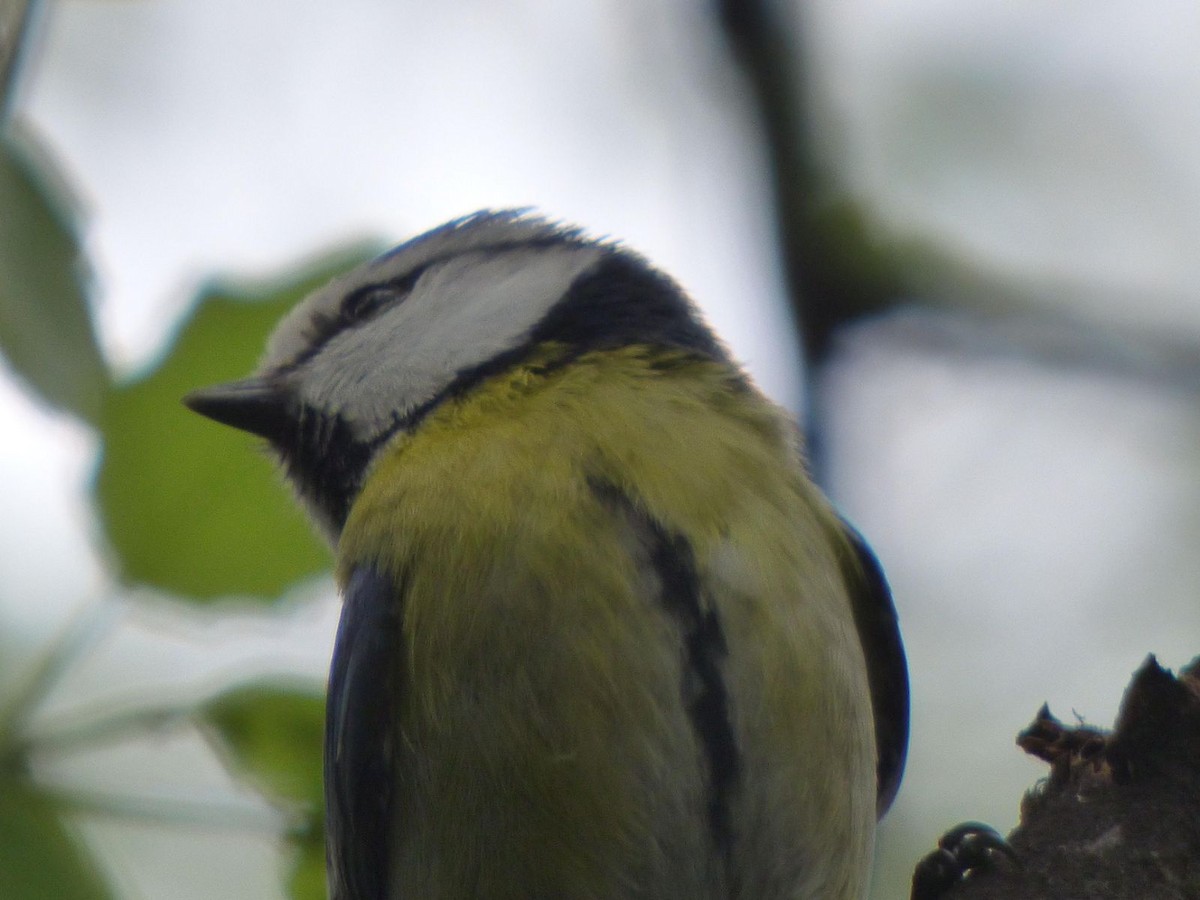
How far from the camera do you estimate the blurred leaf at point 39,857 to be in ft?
4.14

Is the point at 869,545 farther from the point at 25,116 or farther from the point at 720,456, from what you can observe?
the point at 25,116

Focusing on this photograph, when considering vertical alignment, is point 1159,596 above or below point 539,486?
below

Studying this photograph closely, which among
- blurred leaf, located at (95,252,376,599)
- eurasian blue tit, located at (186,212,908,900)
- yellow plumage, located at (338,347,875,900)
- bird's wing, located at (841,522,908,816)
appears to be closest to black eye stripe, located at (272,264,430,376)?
eurasian blue tit, located at (186,212,908,900)

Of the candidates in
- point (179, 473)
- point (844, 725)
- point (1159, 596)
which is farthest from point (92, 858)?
point (1159, 596)

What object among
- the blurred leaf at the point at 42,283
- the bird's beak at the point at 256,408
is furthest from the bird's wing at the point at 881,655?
the blurred leaf at the point at 42,283

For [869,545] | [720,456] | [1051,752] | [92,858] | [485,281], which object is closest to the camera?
[92,858]

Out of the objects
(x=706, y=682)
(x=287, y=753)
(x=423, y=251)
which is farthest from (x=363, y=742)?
(x=423, y=251)

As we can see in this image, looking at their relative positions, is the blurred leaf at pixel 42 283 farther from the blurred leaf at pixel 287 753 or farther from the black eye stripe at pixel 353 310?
the black eye stripe at pixel 353 310

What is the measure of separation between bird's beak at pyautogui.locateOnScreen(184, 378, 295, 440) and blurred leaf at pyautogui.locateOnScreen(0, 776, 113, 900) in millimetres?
962

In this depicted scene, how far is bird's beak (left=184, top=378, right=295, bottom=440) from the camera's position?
2293mm

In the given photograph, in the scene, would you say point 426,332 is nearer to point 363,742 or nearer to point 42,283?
point 363,742

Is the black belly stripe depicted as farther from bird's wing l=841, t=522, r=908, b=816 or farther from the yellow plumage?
bird's wing l=841, t=522, r=908, b=816

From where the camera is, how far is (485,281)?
2.60m

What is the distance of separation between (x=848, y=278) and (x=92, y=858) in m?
1.79
